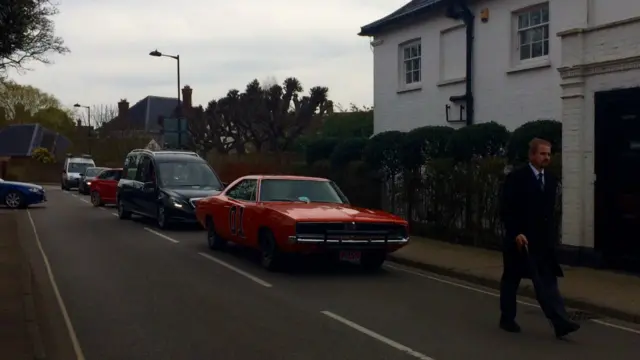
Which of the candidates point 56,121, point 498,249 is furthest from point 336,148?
point 56,121

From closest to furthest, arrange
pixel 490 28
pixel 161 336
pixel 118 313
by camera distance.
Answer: pixel 161 336 < pixel 118 313 < pixel 490 28

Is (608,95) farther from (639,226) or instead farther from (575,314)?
(575,314)

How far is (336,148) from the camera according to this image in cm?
2177

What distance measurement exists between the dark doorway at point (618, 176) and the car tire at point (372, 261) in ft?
11.2

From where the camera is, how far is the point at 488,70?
19.8 metres

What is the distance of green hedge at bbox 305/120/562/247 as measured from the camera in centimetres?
1493

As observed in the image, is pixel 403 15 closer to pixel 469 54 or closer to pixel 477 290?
pixel 469 54

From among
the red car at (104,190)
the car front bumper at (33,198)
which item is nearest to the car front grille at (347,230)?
the car front bumper at (33,198)

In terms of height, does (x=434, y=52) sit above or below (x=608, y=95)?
above

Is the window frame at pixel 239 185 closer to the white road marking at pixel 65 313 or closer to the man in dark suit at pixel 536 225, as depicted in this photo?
the white road marking at pixel 65 313

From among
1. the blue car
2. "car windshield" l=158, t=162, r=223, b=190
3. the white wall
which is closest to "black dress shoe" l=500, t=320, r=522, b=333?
the white wall

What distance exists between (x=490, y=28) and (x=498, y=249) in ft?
23.8

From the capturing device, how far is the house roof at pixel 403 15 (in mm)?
21734

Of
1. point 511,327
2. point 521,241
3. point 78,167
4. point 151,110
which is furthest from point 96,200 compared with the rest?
Answer: point 151,110
